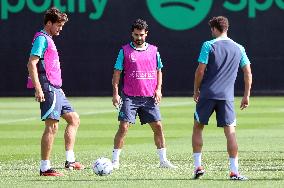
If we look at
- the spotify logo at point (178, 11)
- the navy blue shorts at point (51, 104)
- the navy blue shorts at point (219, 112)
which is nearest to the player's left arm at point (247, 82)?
the navy blue shorts at point (219, 112)

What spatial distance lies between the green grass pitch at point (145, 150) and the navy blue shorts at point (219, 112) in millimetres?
618

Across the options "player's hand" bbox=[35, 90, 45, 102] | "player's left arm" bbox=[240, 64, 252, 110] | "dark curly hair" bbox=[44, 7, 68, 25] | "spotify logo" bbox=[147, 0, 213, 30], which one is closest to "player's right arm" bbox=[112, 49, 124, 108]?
"dark curly hair" bbox=[44, 7, 68, 25]

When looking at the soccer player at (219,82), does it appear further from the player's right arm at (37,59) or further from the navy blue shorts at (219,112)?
the player's right arm at (37,59)

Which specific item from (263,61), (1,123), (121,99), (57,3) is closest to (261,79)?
(263,61)

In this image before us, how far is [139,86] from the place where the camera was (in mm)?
13500

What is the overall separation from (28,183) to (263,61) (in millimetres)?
23045

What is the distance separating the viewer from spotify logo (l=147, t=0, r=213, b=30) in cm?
3416

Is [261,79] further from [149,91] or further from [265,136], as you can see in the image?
[149,91]

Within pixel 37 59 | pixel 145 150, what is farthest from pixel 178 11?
pixel 37 59

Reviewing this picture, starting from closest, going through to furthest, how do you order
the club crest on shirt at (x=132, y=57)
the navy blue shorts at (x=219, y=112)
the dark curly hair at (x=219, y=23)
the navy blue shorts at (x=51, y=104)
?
1. the dark curly hair at (x=219, y=23)
2. the navy blue shorts at (x=219, y=112)
3. the navy blue shorts at (x=51, y=104)
4. the club crest on shirt at (x=132, y=57)

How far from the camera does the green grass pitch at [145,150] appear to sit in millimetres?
11719

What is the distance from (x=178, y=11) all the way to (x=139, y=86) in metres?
20.9

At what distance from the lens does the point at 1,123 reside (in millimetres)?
22562

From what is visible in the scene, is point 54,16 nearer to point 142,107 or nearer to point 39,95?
point 39,95
